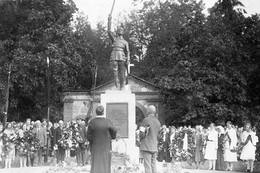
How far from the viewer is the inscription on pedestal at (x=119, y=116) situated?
15000 mm

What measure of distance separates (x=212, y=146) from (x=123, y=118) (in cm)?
538

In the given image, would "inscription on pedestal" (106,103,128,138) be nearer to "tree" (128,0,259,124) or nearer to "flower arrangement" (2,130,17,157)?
"flower arrangement" (2,130,17,157)

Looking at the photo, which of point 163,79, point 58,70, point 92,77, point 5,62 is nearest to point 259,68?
point 163,79

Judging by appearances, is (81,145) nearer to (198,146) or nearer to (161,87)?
(198,146)

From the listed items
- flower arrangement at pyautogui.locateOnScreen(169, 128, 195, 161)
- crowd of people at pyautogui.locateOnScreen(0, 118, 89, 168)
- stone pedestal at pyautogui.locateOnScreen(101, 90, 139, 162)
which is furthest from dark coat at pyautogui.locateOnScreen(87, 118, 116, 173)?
flower arrangement at pyautogui.locateOnScreen(169, 128, 195, 161)

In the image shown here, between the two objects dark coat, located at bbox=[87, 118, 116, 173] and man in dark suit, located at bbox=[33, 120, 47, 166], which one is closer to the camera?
dark coat, located at bbox=[87, 118, 116, 173]

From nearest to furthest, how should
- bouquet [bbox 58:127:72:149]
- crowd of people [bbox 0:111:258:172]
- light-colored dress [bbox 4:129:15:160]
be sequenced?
crowd of people [bbox 0:111:258:172] < bouquet [bbox 58:127:72:149] < light-colored dress [bbox 4:129:15:160]

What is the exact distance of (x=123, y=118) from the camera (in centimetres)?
1503

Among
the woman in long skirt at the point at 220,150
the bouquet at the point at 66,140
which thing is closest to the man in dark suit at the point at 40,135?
the bouquet at the point at 66,140

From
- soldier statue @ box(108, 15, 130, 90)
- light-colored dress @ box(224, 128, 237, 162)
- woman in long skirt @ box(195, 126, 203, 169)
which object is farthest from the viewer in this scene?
woman in long skirt @ box(195, 126, 203, 169)

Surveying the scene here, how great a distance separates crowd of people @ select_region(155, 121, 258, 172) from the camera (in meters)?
18.5

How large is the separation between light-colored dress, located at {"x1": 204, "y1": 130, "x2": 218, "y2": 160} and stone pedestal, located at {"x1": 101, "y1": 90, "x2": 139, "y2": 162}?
Answer: 478 centimetres

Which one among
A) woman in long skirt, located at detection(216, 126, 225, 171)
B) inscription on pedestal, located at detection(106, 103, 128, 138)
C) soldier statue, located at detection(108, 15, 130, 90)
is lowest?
woman in long skirt, located at detection(216, 126, 225, 171)

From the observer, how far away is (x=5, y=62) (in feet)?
118
